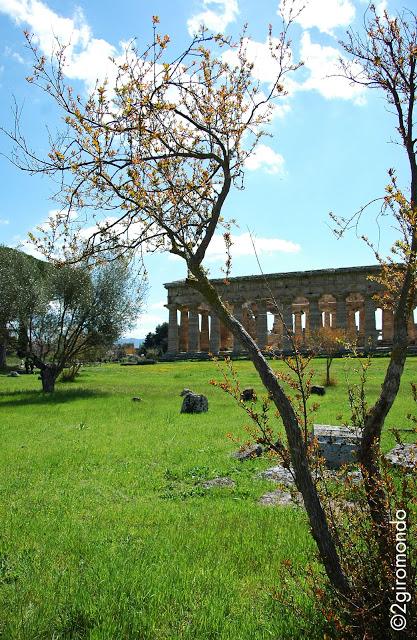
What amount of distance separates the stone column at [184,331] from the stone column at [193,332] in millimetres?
2078

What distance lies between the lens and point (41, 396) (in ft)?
76.1

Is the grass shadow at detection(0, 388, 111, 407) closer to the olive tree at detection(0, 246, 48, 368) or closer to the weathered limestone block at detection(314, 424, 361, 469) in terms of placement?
the olive tree at detection(0, 246, 48, 368)

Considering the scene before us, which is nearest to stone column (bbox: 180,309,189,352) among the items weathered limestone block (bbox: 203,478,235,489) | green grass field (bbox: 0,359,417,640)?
green grass field (bbox: 0,359,417,640)

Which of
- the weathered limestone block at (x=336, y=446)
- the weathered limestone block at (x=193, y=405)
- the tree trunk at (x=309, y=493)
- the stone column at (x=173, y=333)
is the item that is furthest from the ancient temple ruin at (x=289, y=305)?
the tree trunk at (x=309, y=493)

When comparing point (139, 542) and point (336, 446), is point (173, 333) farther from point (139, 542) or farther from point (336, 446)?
point (139, 542)

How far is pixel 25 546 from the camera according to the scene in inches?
218

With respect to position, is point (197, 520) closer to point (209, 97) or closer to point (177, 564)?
point (177, 564)

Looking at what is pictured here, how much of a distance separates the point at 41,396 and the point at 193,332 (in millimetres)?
41318

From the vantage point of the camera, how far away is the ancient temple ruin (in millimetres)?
55219

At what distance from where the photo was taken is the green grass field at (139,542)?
3977 mm

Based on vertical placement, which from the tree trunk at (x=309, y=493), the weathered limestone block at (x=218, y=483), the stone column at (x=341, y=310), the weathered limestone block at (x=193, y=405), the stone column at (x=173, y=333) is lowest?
the weathered limestone block at (x=218, y=483)

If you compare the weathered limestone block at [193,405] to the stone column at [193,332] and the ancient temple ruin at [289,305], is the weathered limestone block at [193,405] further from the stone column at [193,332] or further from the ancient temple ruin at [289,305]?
the stone column at [193,332]

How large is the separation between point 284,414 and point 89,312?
2462 centimetres

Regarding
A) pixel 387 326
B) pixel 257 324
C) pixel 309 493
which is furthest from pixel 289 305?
pixel 309 493
